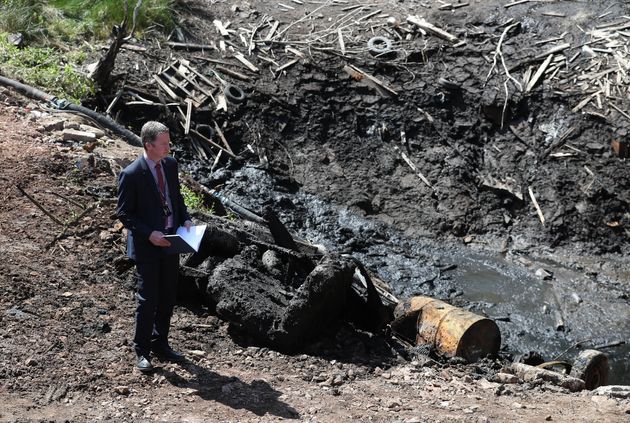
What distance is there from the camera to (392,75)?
43.5 ft

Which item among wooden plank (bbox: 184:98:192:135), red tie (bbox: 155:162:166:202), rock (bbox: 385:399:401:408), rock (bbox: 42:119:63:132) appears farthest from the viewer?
wooden plank (bbox: 184:98:192:135)

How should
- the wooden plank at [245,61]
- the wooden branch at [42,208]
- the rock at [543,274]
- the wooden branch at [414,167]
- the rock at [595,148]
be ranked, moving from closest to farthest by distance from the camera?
the wooden branch at [42,208], the rock at [543,274], the rock at [595,148], the wooden branch at [414,167], the wooden plank at [245,61]

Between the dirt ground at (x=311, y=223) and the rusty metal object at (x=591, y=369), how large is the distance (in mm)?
753

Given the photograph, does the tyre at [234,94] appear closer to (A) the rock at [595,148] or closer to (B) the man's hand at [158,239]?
(A) the rock at [595,148]

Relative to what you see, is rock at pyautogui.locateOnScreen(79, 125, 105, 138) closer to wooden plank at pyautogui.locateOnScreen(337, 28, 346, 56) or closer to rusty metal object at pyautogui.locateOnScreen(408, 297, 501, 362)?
rusty metal object at pyautogui.locateOnScreen(408, 297, 501, 362)

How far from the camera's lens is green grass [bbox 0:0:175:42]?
13.1m

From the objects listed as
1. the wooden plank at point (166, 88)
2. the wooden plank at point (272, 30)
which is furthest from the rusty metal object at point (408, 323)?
the wooden plank at point (272, 30)

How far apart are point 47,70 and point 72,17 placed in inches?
87.7

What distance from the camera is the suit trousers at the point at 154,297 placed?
574 cm

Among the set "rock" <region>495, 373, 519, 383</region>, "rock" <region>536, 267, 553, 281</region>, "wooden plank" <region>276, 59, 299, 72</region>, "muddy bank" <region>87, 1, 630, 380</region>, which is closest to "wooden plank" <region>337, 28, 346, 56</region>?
"muddy bank" <region>87, 1, 630, 380</region>

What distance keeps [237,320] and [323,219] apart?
16.4ft

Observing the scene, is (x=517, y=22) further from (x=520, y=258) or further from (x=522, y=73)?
(x=520, y=258)

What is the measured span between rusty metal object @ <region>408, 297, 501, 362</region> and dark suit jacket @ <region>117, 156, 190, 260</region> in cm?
286

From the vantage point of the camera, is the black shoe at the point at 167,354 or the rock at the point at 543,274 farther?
the rock at the point at 543,274
